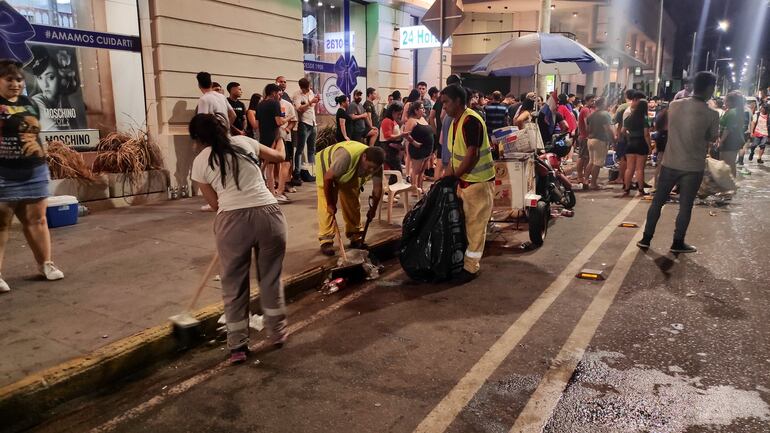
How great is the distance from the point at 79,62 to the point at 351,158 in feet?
18.8

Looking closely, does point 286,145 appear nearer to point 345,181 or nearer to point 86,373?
point 345,181

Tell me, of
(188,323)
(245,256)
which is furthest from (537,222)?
(188,323)

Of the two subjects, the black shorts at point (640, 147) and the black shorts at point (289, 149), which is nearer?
the black shorts at point (640, 147)

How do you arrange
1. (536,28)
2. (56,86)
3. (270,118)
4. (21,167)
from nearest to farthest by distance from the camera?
1. (21,167)
2. (56,86)
3. (270,118)
4. (536,28)

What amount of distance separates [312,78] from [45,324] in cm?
1010

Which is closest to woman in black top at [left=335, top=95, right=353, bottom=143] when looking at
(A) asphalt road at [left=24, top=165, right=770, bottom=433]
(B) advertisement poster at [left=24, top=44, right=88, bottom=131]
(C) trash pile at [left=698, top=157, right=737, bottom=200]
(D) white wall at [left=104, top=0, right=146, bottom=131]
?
(D) white wall at [left=104, top=0, right=146, bottom=131]

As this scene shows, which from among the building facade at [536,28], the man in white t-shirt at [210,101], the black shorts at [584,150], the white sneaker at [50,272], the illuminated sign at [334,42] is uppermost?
the building facade at [536,28]

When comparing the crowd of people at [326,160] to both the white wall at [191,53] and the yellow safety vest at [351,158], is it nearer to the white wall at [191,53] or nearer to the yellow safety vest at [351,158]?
the yellow safety vest at [351,158]

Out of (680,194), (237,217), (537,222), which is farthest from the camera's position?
(537,222)

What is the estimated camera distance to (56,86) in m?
8.55

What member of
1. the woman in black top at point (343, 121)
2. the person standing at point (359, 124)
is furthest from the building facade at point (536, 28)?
the woman in black top at point (343, 121)

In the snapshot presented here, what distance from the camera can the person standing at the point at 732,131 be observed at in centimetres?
1062

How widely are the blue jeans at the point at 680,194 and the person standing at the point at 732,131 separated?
17.4 feet

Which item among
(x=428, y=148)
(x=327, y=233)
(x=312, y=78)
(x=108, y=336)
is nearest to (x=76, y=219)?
(x=327, y=233)
